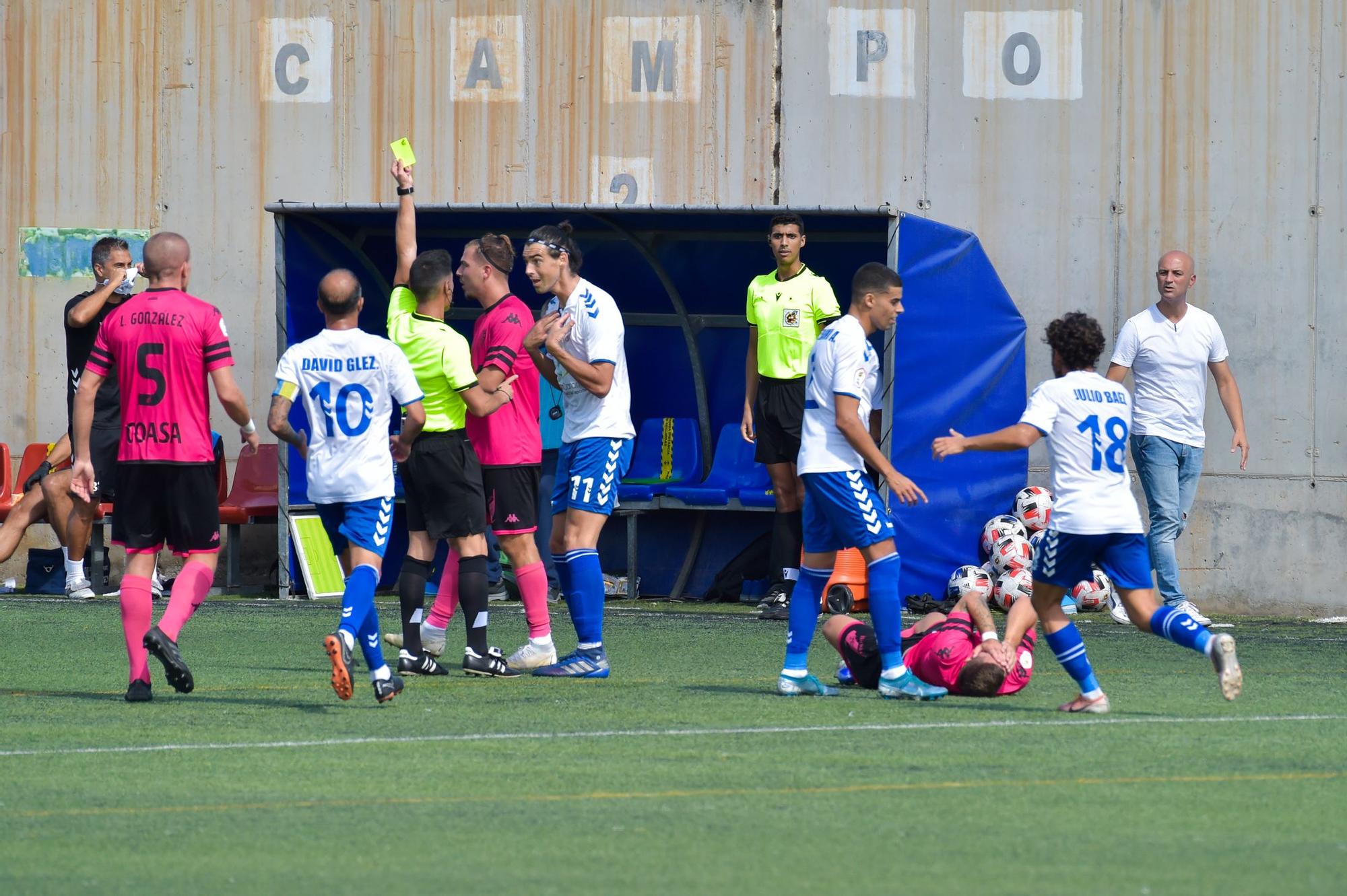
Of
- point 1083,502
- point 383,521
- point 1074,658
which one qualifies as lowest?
point 1074,658

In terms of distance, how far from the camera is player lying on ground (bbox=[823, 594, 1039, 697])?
7.87 meters

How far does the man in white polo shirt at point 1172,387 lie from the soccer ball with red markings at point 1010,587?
1.29 meters

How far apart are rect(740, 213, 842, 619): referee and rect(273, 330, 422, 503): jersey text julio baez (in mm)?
4490

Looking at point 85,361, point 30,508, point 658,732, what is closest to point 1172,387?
point 658,732

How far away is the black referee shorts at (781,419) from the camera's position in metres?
12.1

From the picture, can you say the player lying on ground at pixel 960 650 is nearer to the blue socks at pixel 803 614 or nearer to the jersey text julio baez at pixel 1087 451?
the blue socks at pixel 803 614

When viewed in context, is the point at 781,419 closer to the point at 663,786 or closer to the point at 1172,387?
the point at 1172,387

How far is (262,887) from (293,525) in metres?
9.69

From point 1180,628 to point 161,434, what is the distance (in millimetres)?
4010

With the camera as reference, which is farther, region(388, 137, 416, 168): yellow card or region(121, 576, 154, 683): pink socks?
region(388, 137, 416, 168): yellow card

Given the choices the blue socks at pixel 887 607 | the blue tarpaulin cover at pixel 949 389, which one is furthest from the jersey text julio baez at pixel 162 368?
the blue tarpaulin cover at pixel 949 389

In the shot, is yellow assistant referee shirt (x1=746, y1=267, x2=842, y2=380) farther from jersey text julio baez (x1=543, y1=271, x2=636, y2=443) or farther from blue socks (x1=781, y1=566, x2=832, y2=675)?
blue socks (x1=781, y1=566, x2=832, y2=675)

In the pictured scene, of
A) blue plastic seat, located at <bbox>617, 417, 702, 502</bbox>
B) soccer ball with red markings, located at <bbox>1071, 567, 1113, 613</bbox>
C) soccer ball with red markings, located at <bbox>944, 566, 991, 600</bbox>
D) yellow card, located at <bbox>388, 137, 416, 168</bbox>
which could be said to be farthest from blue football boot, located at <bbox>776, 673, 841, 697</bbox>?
blue plastic seat, located at <bbox>617, 417, 702, 502</bbox>

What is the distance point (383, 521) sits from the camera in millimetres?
7777
